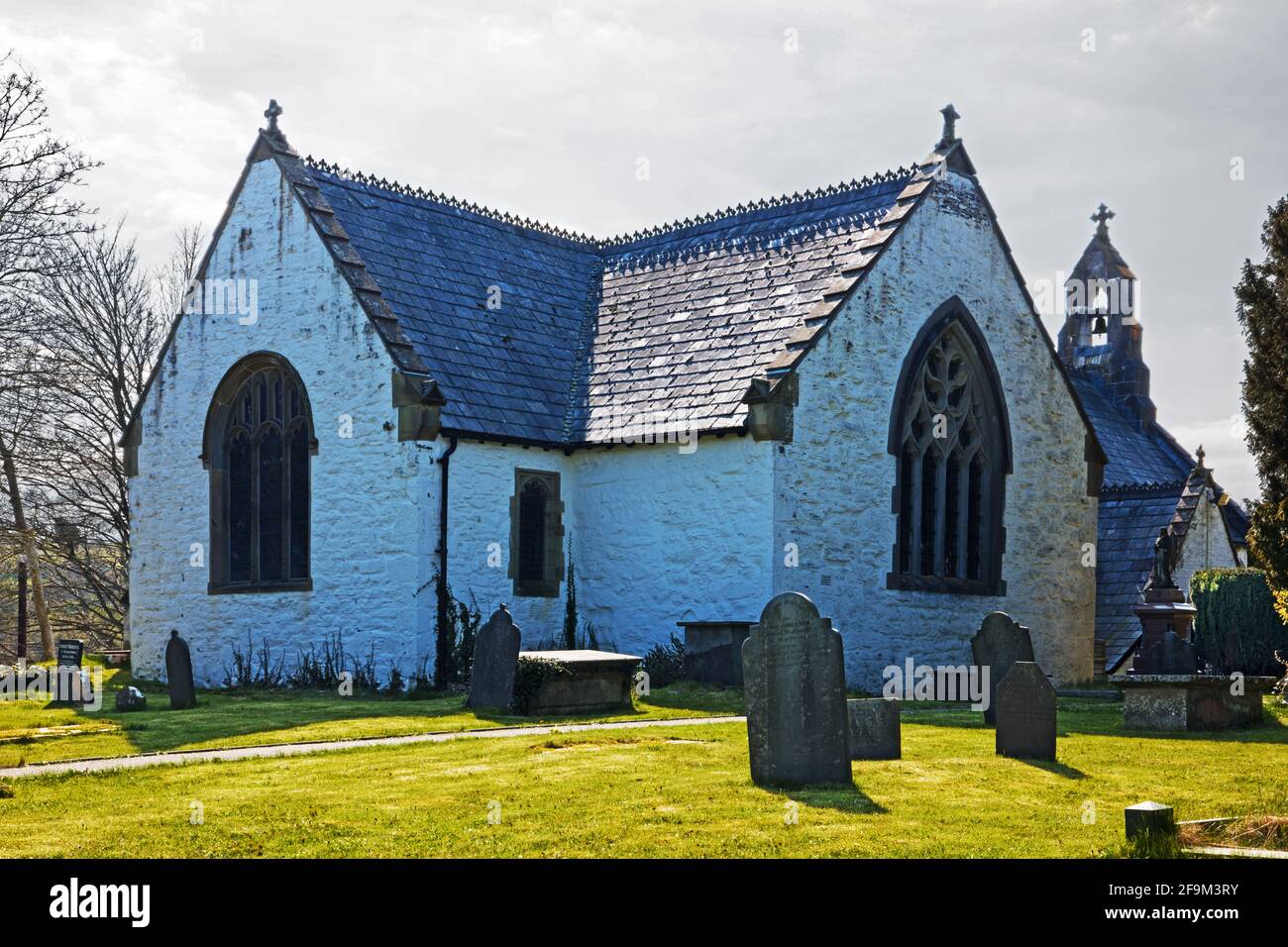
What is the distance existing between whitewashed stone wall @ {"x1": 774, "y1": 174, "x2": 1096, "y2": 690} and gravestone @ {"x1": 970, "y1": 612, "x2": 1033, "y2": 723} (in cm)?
680

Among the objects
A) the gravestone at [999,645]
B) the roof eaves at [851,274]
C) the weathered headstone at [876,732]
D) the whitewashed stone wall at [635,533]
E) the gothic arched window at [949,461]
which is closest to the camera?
the weathered headstone at [876,732]

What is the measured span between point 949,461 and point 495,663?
13.0 metres

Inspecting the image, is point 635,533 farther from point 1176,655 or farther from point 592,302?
point 1176,655

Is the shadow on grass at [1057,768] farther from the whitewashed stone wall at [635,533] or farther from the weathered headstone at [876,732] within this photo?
the whitewashed stone wall at [635,533]

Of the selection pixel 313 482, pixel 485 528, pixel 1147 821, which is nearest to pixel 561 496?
pixel 485 528

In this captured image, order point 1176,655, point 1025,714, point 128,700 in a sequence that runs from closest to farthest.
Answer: point 1025,714
point 128,700
point 1176,655

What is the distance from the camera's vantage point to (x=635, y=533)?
28625 millimetres

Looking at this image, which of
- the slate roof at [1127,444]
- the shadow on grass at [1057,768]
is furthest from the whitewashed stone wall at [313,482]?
the slate roof at [1127,444]

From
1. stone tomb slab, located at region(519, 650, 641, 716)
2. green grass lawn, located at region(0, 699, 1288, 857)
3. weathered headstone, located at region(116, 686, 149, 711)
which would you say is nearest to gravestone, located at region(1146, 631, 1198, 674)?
green grass lawn, located at region(0, 699, 1288, 857)

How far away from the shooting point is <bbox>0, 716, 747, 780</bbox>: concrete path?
1522 centimetres

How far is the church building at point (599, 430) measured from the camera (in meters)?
27.2

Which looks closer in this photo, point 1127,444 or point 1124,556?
point 1124,556

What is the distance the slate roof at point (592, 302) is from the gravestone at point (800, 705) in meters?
13.0
